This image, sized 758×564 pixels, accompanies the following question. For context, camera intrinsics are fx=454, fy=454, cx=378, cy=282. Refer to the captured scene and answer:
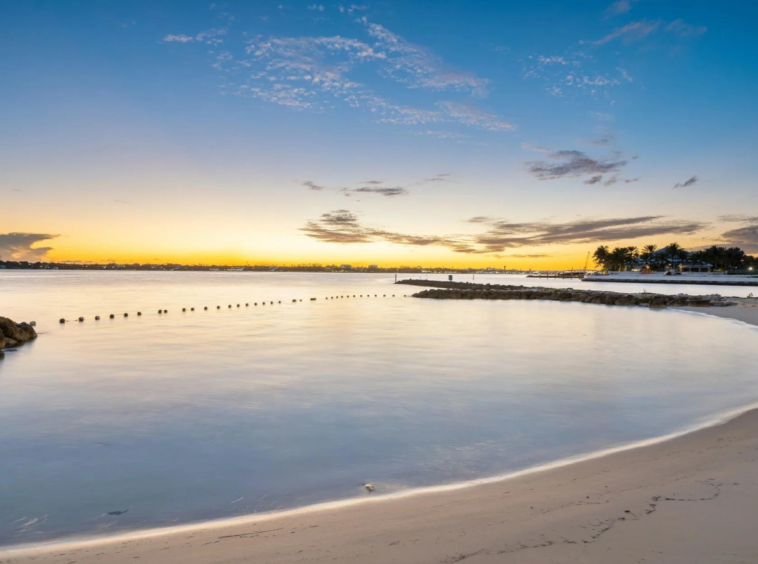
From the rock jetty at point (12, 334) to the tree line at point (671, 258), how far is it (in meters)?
134

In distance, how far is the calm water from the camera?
4.93 m

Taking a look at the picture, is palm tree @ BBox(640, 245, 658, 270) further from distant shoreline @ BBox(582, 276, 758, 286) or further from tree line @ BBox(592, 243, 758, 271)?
distant shoreline @ BBox(582, 276, 758, 286)

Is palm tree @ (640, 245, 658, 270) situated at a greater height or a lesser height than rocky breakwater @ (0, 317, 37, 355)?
greater

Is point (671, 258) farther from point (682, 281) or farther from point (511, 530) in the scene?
point (511, 530)

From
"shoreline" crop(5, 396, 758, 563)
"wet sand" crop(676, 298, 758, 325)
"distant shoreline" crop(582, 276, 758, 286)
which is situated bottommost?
"shoreline" crop(5, 396, 758, 563)

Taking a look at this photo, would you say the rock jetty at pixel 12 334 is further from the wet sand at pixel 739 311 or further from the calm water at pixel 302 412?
the wet sand at pixel 739 311

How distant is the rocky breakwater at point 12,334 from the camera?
50.8 feet

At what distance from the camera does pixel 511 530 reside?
142 inches

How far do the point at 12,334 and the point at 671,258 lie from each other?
138 meters

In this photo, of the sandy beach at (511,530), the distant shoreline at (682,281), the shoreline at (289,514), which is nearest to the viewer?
the sandy beach at (511,530)

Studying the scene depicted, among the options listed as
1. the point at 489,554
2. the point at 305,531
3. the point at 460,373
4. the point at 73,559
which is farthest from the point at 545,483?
the point at 460,373

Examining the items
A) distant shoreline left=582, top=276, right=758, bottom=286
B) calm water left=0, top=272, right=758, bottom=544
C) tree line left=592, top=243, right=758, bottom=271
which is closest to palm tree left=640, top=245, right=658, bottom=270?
tree line left=592, top=243, right=758, bottom=271

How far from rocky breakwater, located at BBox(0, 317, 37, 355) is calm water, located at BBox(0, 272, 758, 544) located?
63cm

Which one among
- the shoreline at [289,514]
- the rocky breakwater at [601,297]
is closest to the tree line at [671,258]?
the rocky breakwater at [601,297]
